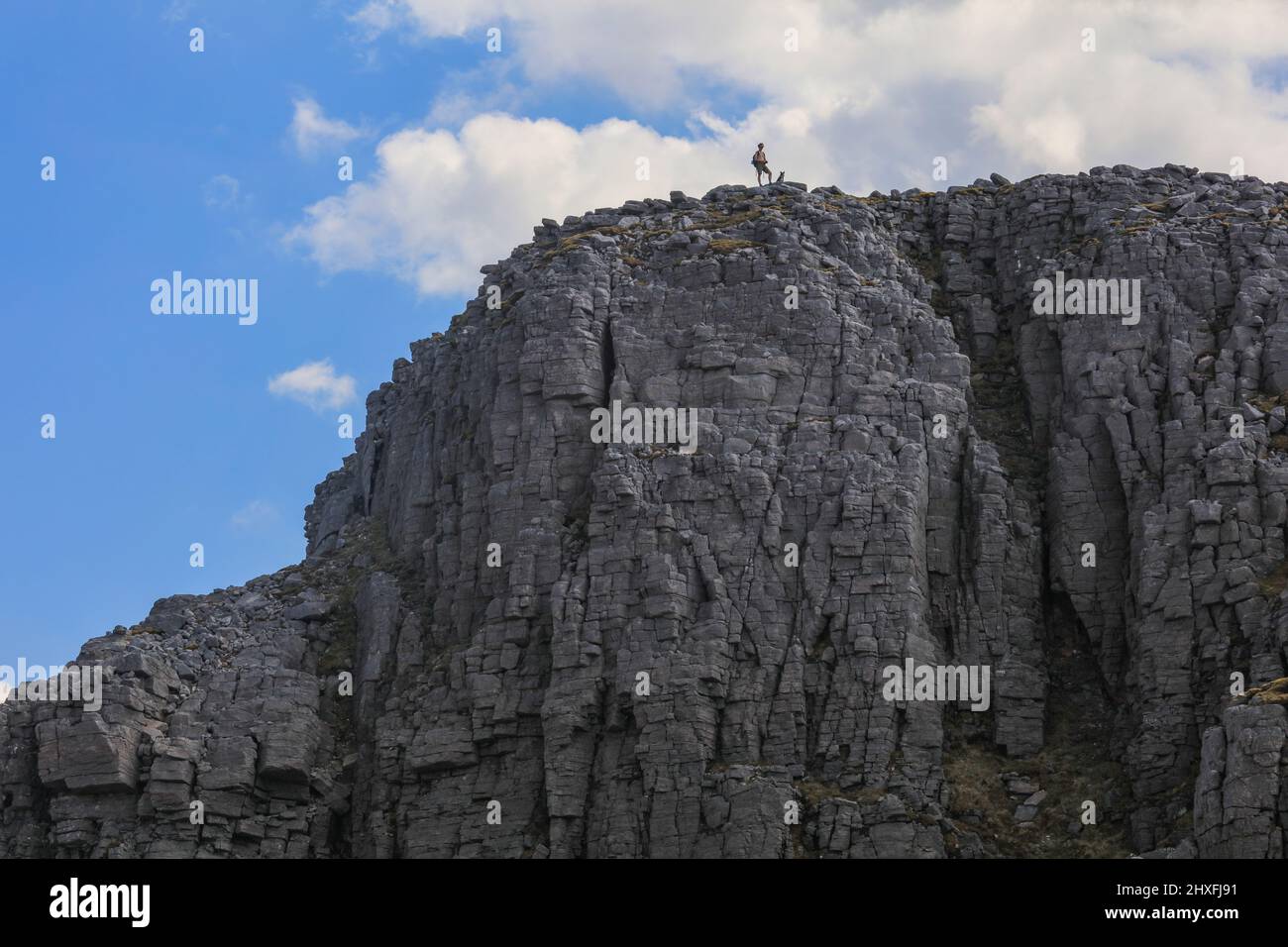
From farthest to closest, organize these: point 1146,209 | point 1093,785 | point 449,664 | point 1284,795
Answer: point 1146,209, point 449,664, point 1093,785, point 1284,795

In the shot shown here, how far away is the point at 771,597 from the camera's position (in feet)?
416

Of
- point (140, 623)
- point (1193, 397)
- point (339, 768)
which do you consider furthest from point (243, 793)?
point (1193, 397)

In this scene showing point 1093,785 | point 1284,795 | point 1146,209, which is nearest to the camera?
point 1284,795

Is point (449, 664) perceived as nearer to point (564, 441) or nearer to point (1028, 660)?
point (564, 441)

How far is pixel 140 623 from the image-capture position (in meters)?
138

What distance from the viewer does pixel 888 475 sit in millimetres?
129875

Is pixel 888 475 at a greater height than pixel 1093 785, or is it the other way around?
pixel 888 475

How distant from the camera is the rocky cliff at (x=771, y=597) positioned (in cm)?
12206

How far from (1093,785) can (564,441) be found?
2862 cm

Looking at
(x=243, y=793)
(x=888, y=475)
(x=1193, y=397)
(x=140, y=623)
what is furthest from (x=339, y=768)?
(x=1193, y=397)

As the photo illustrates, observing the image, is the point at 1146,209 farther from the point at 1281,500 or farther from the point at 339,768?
the point at 339,768

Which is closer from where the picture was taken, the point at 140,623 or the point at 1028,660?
the point at 1028,660

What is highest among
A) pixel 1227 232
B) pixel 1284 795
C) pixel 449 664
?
pixel 1227 232

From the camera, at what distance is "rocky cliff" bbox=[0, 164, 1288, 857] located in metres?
122
